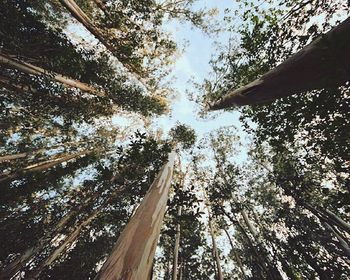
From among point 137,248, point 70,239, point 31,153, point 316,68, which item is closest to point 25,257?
point 70,239

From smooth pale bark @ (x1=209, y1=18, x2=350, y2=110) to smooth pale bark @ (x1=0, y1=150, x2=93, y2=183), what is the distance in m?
11.7

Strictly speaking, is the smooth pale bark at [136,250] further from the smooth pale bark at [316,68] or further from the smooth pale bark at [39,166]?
the smooth pale bark at [39,166]

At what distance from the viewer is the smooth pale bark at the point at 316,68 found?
7.64 ft

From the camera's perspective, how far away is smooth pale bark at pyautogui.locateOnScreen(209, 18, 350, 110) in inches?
91.7

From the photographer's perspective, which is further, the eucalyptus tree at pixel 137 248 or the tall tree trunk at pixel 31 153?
the tall tree trunk at pixel 31 153

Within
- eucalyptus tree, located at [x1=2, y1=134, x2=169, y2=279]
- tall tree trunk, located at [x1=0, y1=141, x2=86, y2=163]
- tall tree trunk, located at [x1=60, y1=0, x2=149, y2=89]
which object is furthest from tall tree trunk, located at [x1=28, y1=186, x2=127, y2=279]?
tall tree trunk, located at [x1=60, y1=0, x2=149, y2=89]

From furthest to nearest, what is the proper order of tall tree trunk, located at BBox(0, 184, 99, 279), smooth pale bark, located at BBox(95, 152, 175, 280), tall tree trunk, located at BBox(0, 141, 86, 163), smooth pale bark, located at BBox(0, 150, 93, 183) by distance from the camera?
tall tree trunk, located at BBox(0, 141, 86, 163), smooth pale bark, located at BBox(0, 150, 93, 183), tall tree trunk, located at BBox(0, 184, 99, 279), smooth pale bark, located at BBox(95, 152, 175, 280)

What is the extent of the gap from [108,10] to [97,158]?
909cm

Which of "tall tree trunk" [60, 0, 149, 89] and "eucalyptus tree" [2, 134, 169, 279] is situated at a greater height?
"tall tree trunk" [60, 0, 149, 89]

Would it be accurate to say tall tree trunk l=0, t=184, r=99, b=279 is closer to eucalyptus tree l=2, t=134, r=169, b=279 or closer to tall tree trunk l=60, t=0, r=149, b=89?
eucalyptus tree l=2, t=134, r=169, b=279

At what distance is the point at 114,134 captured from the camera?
60.2ft

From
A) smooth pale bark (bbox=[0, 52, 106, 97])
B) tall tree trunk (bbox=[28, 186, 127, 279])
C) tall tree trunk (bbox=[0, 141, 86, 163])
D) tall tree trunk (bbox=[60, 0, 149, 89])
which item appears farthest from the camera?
tall tree trunk (bbox=[0, 141, 86, 163])

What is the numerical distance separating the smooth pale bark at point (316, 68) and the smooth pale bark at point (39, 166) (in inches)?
461

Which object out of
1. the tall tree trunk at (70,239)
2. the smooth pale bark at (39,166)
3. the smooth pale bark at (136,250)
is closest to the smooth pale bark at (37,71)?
the smooth pale bark at (39,166)
